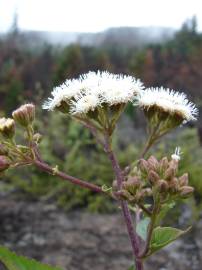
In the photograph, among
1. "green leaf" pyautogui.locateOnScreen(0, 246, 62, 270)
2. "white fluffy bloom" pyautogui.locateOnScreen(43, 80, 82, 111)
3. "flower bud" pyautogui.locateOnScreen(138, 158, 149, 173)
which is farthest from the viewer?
"white fluffy bloom" pyautogui.locateOnScreen(43, 80, 82, 111)

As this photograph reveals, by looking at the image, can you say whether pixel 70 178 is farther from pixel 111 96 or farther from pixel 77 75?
pixel 77 75

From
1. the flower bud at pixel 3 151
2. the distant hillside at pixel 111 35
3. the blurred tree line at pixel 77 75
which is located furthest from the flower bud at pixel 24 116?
the distant hillside at pixel 111 35

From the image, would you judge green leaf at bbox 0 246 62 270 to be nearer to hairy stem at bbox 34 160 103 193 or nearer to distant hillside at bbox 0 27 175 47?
hairy stem at bbox 34 160 103 193

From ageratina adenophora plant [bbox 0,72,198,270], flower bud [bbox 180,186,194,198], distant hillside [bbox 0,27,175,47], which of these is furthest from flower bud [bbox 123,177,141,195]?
distant hillside [bbox 0,27,175,47]

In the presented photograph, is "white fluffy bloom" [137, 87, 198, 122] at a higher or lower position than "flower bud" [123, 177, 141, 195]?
higher

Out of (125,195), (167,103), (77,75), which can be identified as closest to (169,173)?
(125,195)

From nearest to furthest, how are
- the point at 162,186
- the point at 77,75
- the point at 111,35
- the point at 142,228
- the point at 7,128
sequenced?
the point at 162,186, the point at 7,128, the point at 142,228, the point at 77,75, the point at 111,35

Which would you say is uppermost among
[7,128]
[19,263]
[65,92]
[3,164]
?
[65,92]
